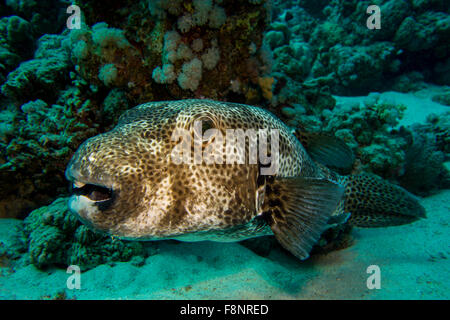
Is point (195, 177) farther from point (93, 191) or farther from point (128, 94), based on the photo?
point (128, 94)

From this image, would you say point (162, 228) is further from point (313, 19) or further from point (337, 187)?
point (313, 19)

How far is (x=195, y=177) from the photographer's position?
1.89 metres

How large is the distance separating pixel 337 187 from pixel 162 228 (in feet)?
5.19

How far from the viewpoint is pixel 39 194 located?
4.23 m

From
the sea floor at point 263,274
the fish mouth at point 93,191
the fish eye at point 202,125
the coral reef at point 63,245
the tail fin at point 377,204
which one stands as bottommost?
the sea floor at point 263,274

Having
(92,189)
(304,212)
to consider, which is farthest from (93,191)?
(304,212)

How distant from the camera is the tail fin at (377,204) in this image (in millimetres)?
3113

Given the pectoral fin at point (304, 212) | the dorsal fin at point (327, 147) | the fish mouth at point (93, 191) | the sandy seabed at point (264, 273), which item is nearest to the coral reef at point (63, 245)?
the sandy seabed at point (264, 273)

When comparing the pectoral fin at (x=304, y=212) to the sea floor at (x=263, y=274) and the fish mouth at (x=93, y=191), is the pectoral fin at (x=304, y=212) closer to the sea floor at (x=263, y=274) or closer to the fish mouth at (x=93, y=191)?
the sea floor at (x=263, y=274)

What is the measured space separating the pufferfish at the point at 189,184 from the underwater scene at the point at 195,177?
0.01 meters

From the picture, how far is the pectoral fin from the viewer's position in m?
2.11

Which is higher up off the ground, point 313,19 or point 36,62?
point 313,19

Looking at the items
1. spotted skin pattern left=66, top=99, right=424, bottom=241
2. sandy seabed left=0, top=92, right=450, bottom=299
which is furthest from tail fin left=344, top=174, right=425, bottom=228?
spotted skin pattern left=66, top=99, right=424, bottom=241
